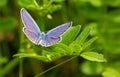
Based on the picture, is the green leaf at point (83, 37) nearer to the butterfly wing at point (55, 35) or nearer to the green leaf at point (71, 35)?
the green leaf at point (71, 35)

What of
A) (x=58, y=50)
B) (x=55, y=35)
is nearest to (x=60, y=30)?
(x=55, y=35)

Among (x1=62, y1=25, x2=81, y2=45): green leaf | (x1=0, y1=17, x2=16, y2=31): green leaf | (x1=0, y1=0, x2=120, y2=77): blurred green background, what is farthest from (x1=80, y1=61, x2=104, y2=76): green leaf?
(x1=62, y1=25, x2=81, y2=45): green leaf

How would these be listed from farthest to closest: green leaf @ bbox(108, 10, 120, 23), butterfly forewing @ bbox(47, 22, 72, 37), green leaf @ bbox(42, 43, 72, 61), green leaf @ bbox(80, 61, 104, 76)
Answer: green leaf @ bbox(108, 10, 120, 23)
green leaf @ bbox(80, 61, 104, 76)
green leaf @ bbox(42, 43, 72, 61)
butterfly forewing @ bbox(47, 22, 72, 37)

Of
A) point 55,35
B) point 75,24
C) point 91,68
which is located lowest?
point 91,68

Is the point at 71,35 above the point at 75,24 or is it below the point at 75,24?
above

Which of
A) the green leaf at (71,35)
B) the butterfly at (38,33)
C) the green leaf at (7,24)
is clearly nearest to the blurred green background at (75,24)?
the green leaf at (7,24)

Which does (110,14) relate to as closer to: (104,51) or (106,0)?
(106,0)

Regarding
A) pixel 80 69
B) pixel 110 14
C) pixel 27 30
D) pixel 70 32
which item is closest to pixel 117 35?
pixel 110 14

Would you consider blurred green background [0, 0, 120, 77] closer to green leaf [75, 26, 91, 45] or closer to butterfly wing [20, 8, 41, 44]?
green leaf [75, 26, 91, 45]

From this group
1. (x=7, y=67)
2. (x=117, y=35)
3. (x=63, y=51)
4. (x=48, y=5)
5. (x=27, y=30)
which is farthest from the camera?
(x=117, y=35)

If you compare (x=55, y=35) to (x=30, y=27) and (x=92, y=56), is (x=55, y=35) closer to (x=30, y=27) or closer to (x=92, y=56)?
(x=30, y=27)

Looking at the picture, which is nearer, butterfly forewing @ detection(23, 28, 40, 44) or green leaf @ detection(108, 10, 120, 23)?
butterfly forewing @ detection(23, 28, 40, 44)
